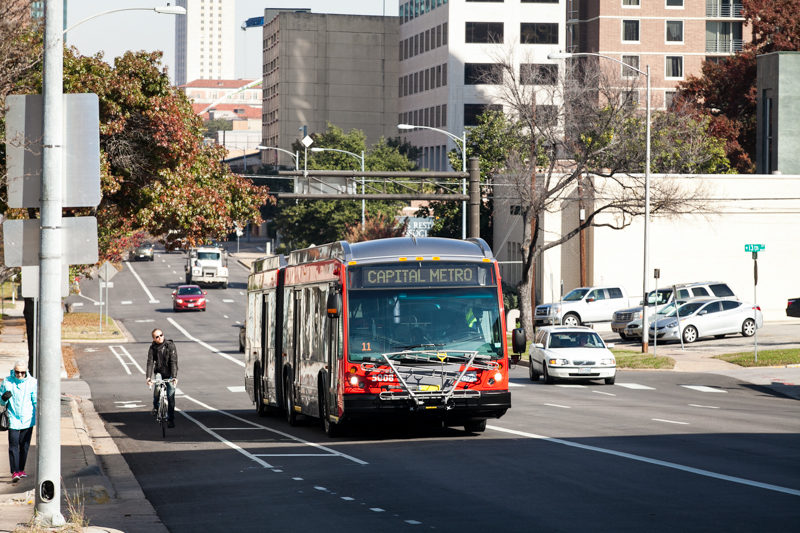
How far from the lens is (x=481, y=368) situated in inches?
620

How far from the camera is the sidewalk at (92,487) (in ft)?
33.9

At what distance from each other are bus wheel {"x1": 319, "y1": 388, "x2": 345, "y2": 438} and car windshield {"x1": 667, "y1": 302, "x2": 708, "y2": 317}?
88.7ft

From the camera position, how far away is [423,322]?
51.9 ft

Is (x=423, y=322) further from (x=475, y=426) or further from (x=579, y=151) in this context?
(x=579, y=151)

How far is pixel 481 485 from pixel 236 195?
1555cm

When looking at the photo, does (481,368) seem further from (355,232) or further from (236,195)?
(355,232)

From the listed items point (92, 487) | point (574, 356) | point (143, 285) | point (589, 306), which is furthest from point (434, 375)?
point (143, 285)

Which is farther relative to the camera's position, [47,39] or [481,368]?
[481,368]

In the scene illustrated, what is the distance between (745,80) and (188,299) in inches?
1628

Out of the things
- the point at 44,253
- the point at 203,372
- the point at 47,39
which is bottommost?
the point at 203,372

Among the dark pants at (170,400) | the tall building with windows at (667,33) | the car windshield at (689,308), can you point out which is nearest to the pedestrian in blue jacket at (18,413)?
the dark pants at (170,400)

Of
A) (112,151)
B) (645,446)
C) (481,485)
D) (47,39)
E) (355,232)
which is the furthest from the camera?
(355,232)

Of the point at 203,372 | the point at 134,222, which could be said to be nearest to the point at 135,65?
the point at 134,222

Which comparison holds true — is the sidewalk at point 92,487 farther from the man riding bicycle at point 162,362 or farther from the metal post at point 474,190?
the metal post at point 474,190
